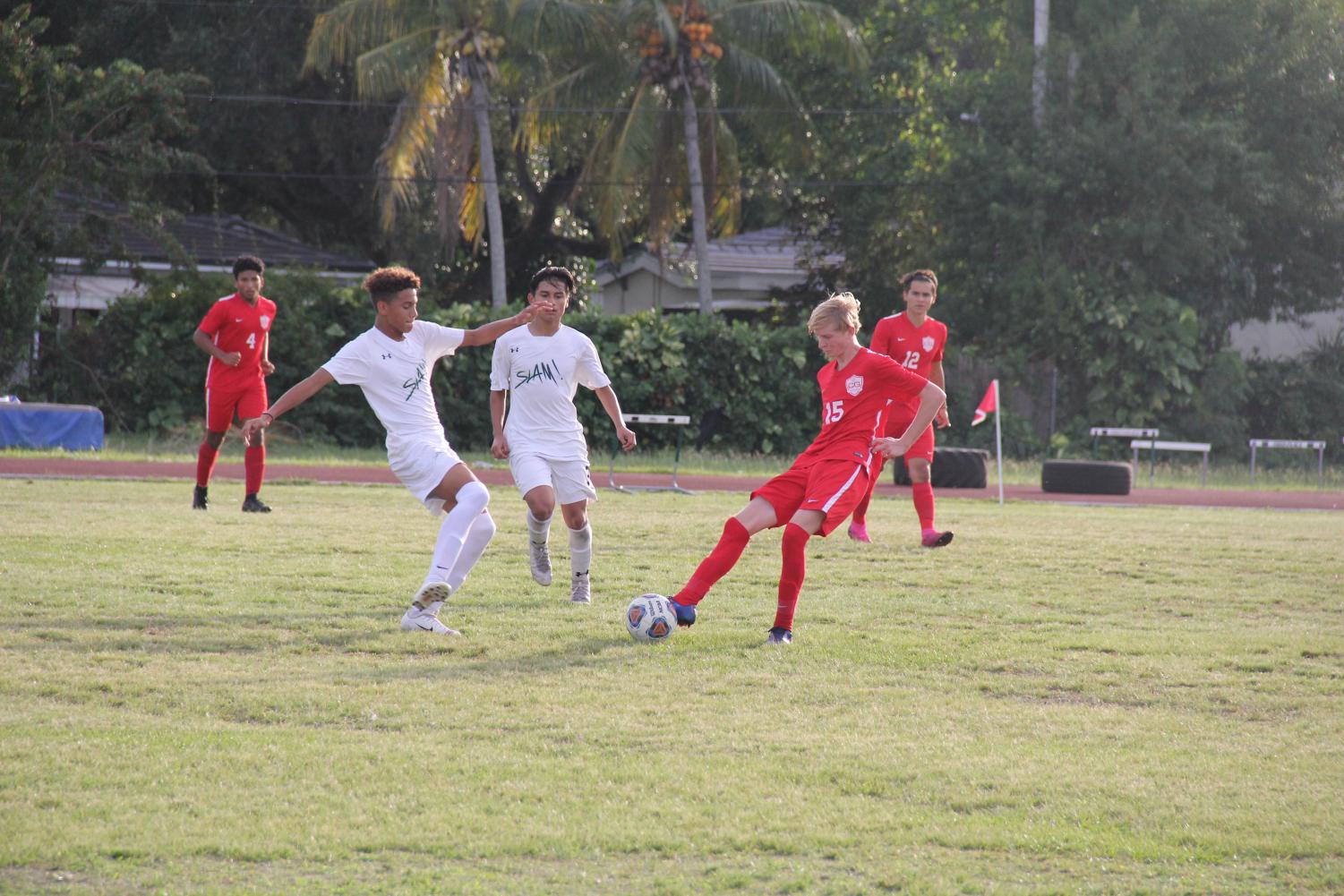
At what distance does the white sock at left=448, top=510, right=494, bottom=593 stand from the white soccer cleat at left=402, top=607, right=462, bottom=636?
226 millimetres

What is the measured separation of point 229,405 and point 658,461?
11.2 m

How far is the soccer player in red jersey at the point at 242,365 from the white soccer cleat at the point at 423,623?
6099 millimetres

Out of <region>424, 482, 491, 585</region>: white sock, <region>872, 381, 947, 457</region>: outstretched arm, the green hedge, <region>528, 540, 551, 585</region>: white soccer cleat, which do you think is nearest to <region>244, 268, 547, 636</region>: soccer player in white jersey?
<region>424, 482, 491, 585</region>: white sock

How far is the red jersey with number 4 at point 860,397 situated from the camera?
7.86 meters

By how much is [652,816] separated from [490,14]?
2620cm

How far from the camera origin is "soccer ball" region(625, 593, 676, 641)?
7535 mm

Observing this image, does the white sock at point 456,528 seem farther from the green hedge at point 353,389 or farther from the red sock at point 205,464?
the green hedge at point 353,389

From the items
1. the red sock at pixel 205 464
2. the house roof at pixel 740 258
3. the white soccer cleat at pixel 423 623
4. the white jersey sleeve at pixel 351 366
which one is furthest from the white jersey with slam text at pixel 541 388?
the house roof at pixel 740 258

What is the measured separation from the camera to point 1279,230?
100 feet

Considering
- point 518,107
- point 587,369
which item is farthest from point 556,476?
point 518,107

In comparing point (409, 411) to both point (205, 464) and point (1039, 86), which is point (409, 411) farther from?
point (1039, 86)

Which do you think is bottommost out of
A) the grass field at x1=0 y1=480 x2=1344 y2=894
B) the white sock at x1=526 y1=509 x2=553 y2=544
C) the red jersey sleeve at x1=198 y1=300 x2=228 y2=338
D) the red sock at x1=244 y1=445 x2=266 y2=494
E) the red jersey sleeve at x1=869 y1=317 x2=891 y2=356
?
the grass field at x1=0 y1=480 x2=1344 y2=894

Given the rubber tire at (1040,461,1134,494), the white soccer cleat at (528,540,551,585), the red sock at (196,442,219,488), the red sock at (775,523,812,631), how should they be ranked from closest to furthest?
the red sock at (775,523,812,631)
the white soccer cleat at (528,540,551,585)
the red sock at (196,442,219,488)
the rubber tire at (1040,461,1134,494)

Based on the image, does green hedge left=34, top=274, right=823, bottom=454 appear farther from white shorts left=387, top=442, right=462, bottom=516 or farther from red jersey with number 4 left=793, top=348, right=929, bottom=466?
red jersey with number 4 left=793, top=348, right=929, bottom=466
